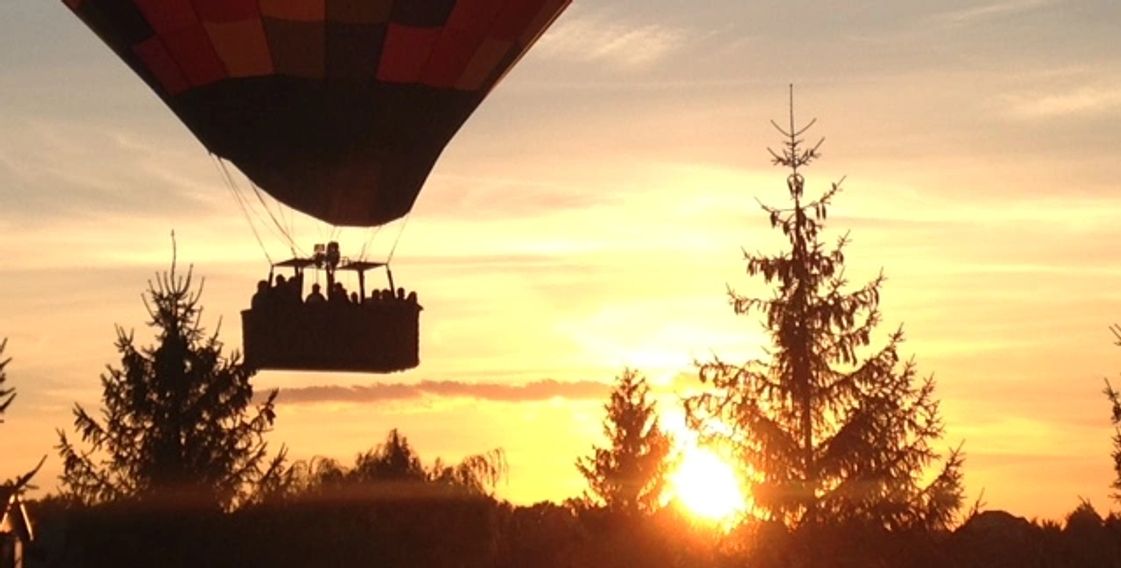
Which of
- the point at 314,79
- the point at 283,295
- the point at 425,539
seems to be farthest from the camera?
the point at 425,539

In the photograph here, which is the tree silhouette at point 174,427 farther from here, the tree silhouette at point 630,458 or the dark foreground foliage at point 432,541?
the tree silhouette at point 630,458

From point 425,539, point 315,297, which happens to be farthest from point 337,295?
point 425,539

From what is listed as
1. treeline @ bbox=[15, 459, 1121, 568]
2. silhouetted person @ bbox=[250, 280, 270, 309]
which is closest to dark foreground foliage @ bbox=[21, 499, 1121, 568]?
treeline @ bbox=[15, 459, 1121, 568]

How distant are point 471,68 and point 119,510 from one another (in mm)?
7444

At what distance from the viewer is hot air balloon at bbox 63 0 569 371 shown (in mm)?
33594

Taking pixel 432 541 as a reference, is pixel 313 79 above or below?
above

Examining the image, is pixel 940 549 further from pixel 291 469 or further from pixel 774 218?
pixel 291 469

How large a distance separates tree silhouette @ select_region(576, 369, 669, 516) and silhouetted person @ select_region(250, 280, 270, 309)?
2381 cm

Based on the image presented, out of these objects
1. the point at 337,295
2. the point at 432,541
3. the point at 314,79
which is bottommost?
the point at 432,541

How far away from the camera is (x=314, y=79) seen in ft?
110

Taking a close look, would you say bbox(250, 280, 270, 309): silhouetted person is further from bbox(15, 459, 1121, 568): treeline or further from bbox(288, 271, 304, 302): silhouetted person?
bbox(15, 459, 1121, 568): treeline

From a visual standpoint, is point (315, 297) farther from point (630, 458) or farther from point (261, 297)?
point (630, 458)

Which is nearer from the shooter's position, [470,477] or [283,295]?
[283,295]

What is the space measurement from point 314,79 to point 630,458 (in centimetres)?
2283
